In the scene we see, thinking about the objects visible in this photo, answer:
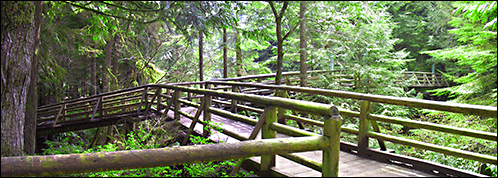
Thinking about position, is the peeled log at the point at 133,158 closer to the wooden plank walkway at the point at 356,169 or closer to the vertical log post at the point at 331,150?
the vertical log post at the point at 331,150

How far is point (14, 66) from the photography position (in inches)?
189

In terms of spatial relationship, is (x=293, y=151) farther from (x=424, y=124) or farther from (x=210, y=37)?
(x=210, y=37)

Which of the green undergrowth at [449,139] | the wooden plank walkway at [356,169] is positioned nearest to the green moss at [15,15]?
the wooden plank walkway at [356,169]

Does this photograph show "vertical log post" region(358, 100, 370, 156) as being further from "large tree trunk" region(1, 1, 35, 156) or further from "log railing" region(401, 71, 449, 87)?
"log railing" region(401, 71, 449, 87)

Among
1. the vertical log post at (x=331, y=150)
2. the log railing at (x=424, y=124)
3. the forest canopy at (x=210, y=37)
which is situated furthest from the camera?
the forest canopy at (x=210, y=37)

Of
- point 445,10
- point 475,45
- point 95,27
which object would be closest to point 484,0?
point 475,45

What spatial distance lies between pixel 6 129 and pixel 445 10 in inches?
1019

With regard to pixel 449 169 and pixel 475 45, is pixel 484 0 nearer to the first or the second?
pixel 475 45

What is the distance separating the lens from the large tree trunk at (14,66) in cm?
473

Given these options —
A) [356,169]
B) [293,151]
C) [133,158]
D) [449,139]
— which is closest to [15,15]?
[133,158]

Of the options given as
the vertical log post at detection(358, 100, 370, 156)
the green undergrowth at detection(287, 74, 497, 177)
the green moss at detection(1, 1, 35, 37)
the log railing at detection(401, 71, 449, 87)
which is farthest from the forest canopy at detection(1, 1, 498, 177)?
the log railing at detection(401, 71, 449, 87)

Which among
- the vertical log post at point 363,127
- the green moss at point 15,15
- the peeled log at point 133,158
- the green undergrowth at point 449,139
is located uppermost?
the green moss at point 15,15

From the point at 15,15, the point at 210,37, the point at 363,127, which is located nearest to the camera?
the point at 363,127

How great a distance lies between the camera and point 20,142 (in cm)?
509
